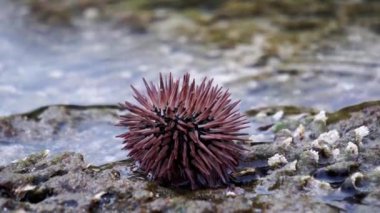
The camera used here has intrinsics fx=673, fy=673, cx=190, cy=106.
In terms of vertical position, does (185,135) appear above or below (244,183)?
above

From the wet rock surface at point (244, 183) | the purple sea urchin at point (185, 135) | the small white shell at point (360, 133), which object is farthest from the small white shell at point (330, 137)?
the purple sea urchin at point (185, 135)

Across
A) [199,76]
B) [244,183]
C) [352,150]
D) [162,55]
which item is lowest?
[244,183]

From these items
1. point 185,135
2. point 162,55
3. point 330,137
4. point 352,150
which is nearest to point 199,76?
point 162,55

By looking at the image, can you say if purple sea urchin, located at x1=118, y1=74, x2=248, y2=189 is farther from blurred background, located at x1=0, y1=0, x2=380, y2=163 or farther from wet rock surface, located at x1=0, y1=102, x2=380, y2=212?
blurred background, located at x1=0, y1=0, x2=380, y2=163

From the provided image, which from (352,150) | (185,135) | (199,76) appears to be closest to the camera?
(185,135)

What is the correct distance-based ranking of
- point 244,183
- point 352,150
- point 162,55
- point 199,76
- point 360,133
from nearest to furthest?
point 244,183 → point 352,150 → point 360,133 → point 199,76 → point 162,55

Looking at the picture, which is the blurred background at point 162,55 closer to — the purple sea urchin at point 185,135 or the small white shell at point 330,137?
the purple sea urchin at point 185,135

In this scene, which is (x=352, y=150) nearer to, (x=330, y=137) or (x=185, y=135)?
(x=330, y=137)
